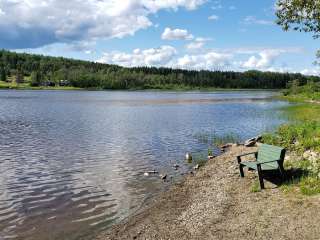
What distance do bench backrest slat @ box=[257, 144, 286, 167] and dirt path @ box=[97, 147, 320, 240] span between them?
1.29m

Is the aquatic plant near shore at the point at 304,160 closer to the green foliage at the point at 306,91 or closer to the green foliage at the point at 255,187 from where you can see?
the green foliage at the point at 255,187

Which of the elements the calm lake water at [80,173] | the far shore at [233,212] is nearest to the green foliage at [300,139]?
the far shore at [233,212]

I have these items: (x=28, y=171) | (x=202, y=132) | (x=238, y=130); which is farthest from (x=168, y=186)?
(x=238, y=130)

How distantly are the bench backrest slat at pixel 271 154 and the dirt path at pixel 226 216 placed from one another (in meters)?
1.29

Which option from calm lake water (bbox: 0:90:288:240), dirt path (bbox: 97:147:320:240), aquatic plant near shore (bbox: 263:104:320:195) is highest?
aquatic plant near shore (bbox: 263:104:320:195)

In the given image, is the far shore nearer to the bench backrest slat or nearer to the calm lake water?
the bench backrest slat

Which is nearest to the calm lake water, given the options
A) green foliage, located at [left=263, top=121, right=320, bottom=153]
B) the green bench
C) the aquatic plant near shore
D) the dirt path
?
the dirt path

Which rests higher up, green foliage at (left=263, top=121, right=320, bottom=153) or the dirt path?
green foliage at (left=263, top=121, right=320, bottom=153)

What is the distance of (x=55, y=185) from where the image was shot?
73.2 ft

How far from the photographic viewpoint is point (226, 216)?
14.9 m

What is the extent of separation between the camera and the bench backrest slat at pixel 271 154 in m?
18.2

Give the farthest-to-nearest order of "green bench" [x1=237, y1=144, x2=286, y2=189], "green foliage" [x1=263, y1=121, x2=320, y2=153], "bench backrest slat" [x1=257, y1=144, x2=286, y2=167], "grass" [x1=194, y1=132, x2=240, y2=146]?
"grass" [x1=194, y1=132, x2=240, y2=146] < "green foliage" [x1=263, y1=121, x2=320, y2=153] < "bench backrest slat" [x1=257, y1=144, x2=286, y2=167] < "green bench" [x1=237, y1=144, x2=286, y2=189]

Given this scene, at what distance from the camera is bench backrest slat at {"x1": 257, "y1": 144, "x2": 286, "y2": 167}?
1823 cm

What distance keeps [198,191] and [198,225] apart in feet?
18.7
